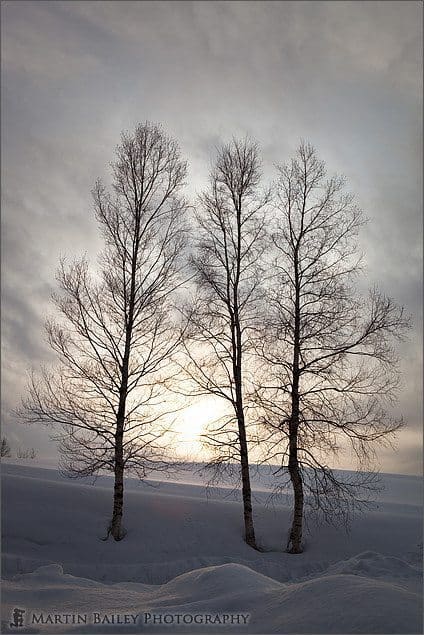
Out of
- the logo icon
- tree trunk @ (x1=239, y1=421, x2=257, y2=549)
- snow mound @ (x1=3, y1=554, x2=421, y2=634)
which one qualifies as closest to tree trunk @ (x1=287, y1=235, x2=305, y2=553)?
tree trunk @ (x1=239, y1=421, x2=257, y2=549)

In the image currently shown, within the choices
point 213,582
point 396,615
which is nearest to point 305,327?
point 213,582

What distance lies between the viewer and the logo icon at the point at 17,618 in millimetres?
5379

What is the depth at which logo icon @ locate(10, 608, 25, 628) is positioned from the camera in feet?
17.6

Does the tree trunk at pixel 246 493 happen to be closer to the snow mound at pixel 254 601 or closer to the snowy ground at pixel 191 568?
the snowy ground at pixel 191 568

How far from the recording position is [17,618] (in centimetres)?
554

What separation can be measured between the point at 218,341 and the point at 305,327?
2.39 meters

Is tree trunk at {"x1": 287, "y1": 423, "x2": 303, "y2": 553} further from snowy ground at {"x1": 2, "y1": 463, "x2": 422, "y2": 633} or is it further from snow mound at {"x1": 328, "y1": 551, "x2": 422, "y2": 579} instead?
snow mound at {"x1": 328, "y1": 551, "x2": 422, "y2": 579}

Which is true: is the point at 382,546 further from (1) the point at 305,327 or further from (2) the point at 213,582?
(2) the point at 213,582

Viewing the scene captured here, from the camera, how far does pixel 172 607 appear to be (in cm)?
541

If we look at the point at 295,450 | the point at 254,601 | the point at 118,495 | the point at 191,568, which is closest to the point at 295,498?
the point at 295,450

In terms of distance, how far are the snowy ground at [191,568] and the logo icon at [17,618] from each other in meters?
0.08

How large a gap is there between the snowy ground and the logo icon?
80 mm

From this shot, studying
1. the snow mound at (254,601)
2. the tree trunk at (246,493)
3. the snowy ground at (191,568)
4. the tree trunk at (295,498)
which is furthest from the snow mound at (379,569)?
the tree trunk at (246,493)

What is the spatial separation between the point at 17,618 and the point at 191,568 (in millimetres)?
5965
